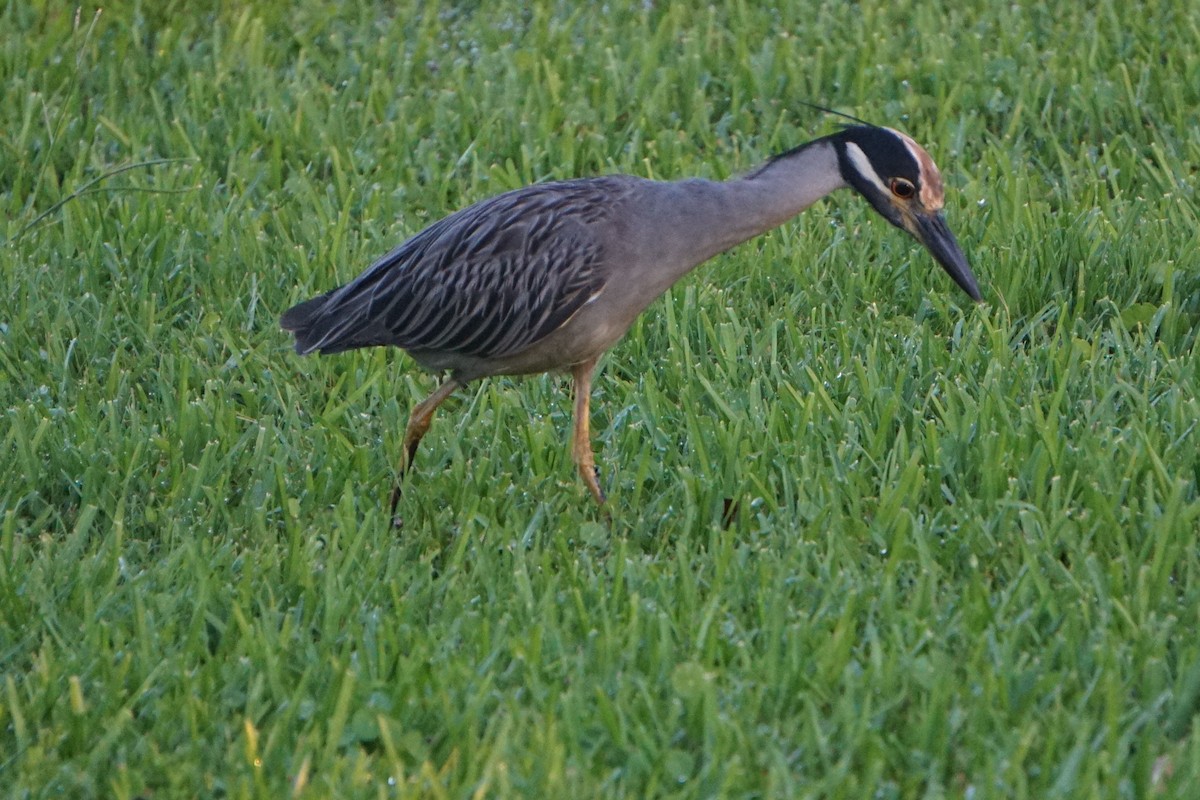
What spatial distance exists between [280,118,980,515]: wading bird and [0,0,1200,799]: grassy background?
314 millimetres

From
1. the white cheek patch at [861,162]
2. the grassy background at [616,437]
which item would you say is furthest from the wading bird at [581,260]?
the grassy background at [616,437]

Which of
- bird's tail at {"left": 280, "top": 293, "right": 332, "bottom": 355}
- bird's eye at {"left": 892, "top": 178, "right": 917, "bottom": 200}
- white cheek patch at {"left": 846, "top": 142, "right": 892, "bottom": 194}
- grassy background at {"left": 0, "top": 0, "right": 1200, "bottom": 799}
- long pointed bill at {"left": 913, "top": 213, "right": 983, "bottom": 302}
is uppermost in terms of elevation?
white cheek patch at {"left": 846, "top": 142, "right": 892, "bottom": 194}

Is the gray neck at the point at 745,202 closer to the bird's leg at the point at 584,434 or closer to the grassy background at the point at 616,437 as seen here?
the bird's leg at the point at 584,434


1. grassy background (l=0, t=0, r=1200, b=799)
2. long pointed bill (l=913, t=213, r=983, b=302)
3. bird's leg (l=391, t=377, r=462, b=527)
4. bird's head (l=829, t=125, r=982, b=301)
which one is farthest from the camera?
bird's leg (l=391, t=377, r=462, b=527)

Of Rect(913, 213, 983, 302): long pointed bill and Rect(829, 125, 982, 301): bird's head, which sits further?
Rect(913, 213, 983, 302): long pointed bill

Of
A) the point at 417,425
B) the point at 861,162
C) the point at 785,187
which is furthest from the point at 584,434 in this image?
the point at 861,162

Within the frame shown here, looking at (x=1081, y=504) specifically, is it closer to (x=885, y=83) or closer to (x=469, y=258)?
(x=469, y=258)

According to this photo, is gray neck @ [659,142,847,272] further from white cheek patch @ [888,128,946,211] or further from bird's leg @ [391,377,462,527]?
bird's leg @ [391,377,462,527]

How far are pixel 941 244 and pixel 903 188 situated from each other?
0.21 metres

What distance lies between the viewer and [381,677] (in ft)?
12.5

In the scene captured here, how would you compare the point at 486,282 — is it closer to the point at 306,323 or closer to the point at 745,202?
the point at 306,323

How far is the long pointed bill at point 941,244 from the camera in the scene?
15.9 feet

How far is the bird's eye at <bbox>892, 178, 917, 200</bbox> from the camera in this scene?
4.75m

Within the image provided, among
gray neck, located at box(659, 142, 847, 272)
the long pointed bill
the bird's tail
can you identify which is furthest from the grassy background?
gray neck, located at box(659, 142, 847, 272)
